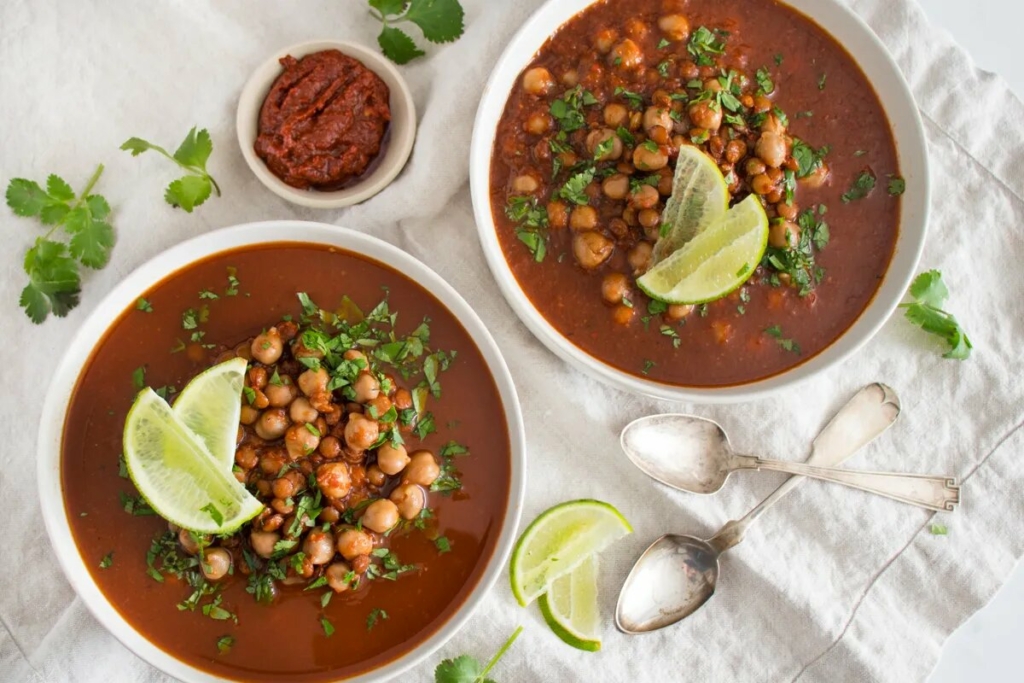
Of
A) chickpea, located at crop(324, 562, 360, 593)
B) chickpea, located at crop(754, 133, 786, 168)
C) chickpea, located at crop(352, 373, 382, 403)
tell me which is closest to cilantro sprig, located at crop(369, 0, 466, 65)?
chickpea, located at crop(754, 133, 786, 168)

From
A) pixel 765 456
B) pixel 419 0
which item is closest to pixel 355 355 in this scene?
pixel 419 0

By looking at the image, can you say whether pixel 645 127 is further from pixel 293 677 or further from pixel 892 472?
pixel 293 677

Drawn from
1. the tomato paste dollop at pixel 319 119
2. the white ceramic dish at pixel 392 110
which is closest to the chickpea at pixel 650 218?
the white ceramic dish at pixel 392 110

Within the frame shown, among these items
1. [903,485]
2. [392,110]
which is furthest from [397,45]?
[903,485]

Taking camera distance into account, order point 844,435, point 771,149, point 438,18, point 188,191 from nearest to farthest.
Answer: point 771,149 < point 188,191 < point 438,18 < point 844,435

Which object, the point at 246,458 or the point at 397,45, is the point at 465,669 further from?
the point at 397,45

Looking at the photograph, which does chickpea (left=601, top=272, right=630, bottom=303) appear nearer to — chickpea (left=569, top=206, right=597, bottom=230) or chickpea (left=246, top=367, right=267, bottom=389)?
chickpea (left=569, top=206, right=597, bottom=230)
